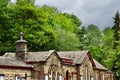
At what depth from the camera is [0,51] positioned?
86.3 m

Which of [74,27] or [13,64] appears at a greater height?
[74,27]

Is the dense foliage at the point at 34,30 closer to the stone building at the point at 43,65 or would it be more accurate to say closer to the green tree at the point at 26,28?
the green tree at the point at 26,28

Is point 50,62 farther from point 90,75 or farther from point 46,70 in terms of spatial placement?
point 90,75

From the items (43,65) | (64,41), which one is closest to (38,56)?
(43,65)

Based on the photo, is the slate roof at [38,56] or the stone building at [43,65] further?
the slate roof at [38,56]

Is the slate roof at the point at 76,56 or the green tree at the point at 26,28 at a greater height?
the green tree at the point at 26,28

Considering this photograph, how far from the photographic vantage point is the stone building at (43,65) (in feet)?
185

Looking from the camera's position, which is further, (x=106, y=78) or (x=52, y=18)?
(x=52, y=18)

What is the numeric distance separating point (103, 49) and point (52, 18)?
64.2 ft

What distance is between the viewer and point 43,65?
198ft

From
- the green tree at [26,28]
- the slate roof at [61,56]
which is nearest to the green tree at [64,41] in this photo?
the green tree at [26,28]

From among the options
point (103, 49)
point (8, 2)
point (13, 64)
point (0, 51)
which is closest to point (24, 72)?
point (13, 64)

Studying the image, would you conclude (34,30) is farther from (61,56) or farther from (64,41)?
(61,56)

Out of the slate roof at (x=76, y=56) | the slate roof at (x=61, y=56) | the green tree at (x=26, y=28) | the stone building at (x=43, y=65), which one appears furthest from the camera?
the green tree at (x=26, y=28)
